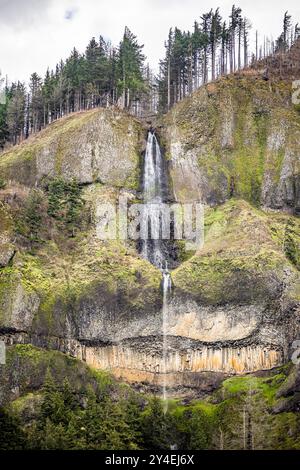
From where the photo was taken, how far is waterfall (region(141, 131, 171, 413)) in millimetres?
63625

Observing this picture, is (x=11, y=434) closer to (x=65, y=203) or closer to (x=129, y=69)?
(x=65, y=203)

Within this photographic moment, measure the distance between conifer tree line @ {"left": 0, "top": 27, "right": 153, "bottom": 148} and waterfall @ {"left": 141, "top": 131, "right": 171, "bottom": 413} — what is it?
41.6 ft

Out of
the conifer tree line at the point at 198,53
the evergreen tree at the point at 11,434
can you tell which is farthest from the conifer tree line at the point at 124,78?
the evergreen tree at the point at 11,434

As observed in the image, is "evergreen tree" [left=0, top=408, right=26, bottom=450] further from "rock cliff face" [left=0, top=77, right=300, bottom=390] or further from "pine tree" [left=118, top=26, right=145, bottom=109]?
"pine tree" [left=118, top=26, right=145, bottom=109]

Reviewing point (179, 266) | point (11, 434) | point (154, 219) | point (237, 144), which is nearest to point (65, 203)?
point (154, 219)

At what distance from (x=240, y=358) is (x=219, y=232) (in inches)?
540

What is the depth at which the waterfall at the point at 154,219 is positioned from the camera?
63625 millimetres

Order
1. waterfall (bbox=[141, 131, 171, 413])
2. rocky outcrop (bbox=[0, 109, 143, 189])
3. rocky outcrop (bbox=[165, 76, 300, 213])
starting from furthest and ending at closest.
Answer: rocky outcrop (bbox=[0, 109, 143, 189]) → rocky outcrop (bbox=[165, 76, 300, 213]) → waterfall (bbox=[141, 131, 171, 413])

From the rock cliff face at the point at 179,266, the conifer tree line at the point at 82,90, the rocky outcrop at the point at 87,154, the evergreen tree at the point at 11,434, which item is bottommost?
the evergreen tree at the point at 11,434

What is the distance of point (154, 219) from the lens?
72.4 m

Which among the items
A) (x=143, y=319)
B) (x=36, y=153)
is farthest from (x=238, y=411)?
(x=36, y=153)

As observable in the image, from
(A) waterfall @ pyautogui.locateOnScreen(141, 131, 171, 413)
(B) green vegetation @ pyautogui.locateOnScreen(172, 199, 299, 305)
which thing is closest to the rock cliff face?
(B) green vegetation @ pyautogui.locateOnScreen(172, 199, 299, 305)

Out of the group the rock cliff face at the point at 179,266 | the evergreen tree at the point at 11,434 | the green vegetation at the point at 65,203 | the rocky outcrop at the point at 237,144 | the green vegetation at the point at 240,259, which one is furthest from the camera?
the rocky outcrop at the point at 237,144

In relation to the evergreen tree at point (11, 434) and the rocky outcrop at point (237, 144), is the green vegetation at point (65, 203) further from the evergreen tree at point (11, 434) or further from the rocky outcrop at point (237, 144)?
the evergreen tree at point (11, 434)
